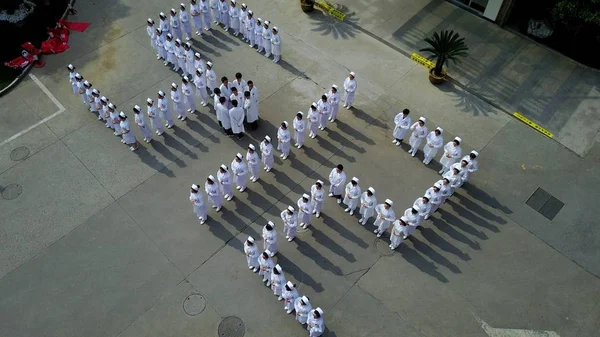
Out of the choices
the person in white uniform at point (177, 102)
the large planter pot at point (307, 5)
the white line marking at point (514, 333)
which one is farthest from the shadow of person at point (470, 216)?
the large planter pot at point (307, 5)

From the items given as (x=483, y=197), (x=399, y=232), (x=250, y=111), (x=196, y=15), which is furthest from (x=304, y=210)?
(x=196, y=15)

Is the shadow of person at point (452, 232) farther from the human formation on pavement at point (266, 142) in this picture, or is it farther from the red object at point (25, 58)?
the red object at point (25, 58)

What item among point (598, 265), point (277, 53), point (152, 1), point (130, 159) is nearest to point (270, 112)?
point (277, 53)

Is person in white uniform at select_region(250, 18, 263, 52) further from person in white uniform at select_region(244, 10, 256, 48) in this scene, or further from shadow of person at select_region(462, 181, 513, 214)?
shadow of person at select_region(462, 181, 513, 214)

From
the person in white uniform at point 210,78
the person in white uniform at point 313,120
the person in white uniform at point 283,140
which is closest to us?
the person in white uniform at point 283,140

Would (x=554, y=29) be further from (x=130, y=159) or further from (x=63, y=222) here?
(x=63, y=222)

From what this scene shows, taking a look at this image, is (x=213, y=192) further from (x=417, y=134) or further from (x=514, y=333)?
(x=514, y=333)
